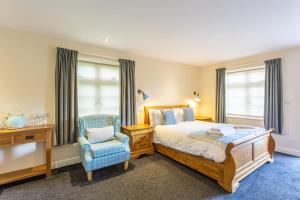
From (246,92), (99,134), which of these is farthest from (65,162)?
(246,92)

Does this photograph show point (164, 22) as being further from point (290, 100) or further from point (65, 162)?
point (290, 100)

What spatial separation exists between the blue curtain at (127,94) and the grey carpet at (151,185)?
117 cm

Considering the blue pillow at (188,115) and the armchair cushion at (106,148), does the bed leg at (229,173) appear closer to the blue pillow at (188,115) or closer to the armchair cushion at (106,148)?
the armchair cushion at (106,148)

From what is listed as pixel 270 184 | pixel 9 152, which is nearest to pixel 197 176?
pixel 270 184

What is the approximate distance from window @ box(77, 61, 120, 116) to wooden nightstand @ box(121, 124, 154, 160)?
66cm

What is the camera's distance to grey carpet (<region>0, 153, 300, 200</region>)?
2.18 metres

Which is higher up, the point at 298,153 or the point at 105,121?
the point at 105,121

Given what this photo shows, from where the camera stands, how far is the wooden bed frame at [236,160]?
2246 millimetres

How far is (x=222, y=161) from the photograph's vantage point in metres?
2.31

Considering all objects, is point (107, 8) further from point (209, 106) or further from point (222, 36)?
point (209, 106)

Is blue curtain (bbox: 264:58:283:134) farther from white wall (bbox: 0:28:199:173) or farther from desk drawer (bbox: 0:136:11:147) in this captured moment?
desk drawer (bbox: 0:136:11:147)

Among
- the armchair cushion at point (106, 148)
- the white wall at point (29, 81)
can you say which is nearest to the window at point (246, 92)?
the armchair cushion at point (106, 148)

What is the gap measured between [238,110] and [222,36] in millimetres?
2636

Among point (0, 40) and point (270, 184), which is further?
point (0, 40)
